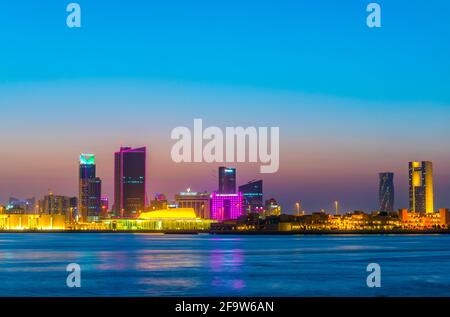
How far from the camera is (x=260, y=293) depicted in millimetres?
34938

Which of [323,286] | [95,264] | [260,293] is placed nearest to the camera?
[260,293]

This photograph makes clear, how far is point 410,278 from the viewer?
142 feet
